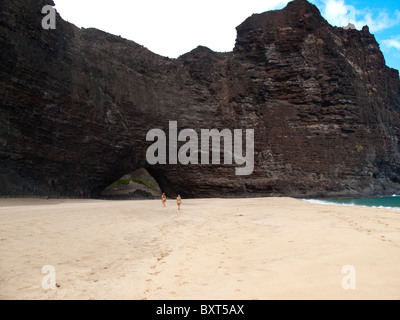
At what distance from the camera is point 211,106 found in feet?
115

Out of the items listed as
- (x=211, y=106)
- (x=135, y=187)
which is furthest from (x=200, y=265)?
(x=135, y=187)

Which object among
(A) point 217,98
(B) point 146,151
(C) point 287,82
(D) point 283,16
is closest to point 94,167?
(B) point 146,151

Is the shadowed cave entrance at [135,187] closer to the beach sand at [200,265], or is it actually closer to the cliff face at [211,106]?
the cliff face at [211,106]

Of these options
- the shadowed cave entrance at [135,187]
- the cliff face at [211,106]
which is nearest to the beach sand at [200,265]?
the cliff face at [211,106]

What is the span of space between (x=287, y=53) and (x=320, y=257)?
37692 mm

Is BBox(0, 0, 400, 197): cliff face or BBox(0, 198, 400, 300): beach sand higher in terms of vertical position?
BBox(0, 0, 400, 197): cliff face

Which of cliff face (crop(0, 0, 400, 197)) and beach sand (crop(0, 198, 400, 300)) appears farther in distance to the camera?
cliff face (crop(0, 0, 400, 197))

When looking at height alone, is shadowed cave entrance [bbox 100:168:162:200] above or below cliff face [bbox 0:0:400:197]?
below

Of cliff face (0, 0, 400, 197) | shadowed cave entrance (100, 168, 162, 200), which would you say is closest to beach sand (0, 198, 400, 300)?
cliff face (0, 0, 400, 197)

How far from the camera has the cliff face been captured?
20688mm

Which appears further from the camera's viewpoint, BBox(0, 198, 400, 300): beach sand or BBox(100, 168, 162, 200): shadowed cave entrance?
BBox(100, 168, 162, 200): shadowed cave entrance

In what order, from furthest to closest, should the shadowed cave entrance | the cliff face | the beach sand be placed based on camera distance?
the shadowed cave entrance
the cliff face
the beach sand

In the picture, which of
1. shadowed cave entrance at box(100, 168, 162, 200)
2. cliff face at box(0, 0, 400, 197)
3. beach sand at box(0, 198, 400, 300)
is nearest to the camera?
beach sand at box(0, 198, 400, 300)

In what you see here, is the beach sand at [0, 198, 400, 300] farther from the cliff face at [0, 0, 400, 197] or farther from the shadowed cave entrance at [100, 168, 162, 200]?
the shadowed cave entrance at [100, 168, 162, 200]
